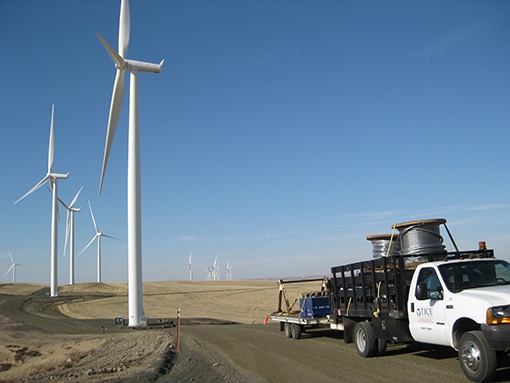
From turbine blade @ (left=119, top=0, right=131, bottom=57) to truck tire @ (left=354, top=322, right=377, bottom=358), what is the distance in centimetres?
2346

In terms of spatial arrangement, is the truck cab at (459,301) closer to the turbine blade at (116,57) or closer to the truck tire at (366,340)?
the truck tire at (366,340)

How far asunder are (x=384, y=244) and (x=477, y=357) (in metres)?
6.44

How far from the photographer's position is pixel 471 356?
29.6 feet

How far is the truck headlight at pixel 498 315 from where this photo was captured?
852 cm

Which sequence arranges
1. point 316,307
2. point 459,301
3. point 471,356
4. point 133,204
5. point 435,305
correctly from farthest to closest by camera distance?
point 133,204
point 316,307
point 435,305
point 459,301
point 471,356

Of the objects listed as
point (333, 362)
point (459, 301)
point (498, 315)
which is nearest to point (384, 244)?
point (333, 362)

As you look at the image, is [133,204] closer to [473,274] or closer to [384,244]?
[384,244]

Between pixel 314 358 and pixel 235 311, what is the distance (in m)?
28.3

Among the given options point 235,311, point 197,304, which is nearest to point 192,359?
point 235,311

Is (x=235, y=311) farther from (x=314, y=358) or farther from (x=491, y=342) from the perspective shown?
(x=491, y=342)

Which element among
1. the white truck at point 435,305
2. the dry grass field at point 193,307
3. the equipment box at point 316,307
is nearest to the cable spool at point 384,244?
the white truck at point 435,305

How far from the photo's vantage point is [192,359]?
14.2m

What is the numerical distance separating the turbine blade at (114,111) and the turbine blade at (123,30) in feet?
6.16

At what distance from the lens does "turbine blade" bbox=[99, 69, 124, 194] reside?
92.5 ft
